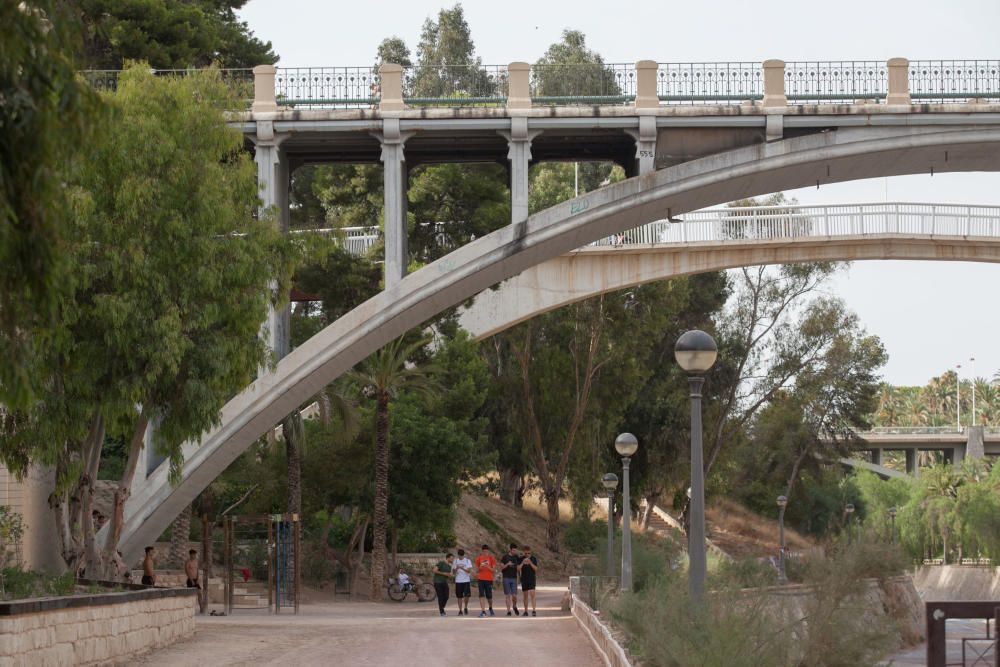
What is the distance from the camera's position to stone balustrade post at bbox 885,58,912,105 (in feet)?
78.5

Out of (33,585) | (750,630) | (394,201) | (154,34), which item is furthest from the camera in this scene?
(154,34)

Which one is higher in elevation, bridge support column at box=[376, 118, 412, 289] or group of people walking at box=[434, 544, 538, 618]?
bridge support column at box=[376, 118, 412, 289]

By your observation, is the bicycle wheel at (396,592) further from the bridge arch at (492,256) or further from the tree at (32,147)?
the tree at (32,147)

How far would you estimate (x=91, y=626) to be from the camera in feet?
46.0

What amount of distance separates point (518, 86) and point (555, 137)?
1496mm

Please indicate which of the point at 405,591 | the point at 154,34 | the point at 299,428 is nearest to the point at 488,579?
the point at 299,428

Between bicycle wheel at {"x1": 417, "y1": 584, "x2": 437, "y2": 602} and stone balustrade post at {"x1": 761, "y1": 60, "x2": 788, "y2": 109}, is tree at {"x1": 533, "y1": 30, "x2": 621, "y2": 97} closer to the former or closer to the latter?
stone balustrade post at {"x1": 761, "y1": 60, "x2": 788, "y2": 109}

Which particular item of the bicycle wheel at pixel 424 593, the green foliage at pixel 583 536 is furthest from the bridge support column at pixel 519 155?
the green foliage at pixel 583 536

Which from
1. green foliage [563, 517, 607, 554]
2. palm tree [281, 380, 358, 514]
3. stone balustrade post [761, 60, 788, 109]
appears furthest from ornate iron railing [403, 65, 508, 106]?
green foliage [563, 517, 607, 554]

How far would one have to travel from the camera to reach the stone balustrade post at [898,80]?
2392 centimetres

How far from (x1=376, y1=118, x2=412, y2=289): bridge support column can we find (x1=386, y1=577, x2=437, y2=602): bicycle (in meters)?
10.9

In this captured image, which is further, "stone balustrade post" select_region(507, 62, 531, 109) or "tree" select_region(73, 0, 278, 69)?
"tree" select_region(73, 0, 278, 69)

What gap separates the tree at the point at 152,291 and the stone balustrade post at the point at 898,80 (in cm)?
1136

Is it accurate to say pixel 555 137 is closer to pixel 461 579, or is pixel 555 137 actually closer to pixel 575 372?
pixel 461 579
